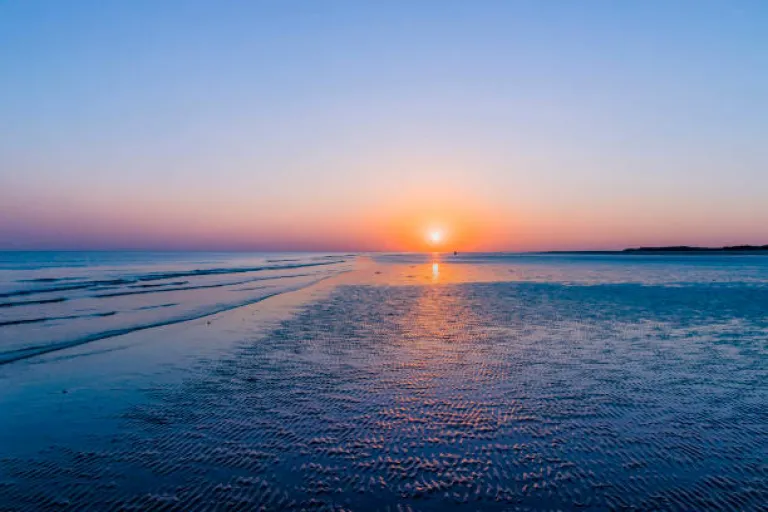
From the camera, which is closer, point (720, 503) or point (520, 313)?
point (720, 503)

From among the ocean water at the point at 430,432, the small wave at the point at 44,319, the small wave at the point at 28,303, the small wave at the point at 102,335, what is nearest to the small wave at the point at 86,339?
the small wave at the point at 102,335

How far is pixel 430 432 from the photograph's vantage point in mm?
6781

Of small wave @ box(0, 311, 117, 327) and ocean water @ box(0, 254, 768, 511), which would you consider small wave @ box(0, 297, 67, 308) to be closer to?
small wave @ box(0, 311, 117, 327)

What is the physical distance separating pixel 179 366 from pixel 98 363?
2387mm

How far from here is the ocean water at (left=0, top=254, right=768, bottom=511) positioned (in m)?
5.13

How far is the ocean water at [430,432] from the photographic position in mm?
5129

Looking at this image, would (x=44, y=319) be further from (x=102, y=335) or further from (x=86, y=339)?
(x=86, y=339)

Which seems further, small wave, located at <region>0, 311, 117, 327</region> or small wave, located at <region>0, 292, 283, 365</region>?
small wave, located at <region>0, 311, 117, 327</region>

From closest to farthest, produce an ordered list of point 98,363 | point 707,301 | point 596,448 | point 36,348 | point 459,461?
1. point 459,461
2. point 596,448
3. point 98,363
4. point 36,348
5. point 707,301

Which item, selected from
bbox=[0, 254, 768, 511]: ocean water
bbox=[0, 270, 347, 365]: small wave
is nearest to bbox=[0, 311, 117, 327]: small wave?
bbox=[0, 270, 347, 365]: small wave

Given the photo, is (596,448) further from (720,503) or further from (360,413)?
(360,413)

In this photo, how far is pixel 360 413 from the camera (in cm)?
763

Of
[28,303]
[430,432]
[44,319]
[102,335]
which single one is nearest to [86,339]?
[102,335]

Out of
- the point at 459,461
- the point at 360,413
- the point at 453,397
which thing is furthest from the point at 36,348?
the point at 459,461
